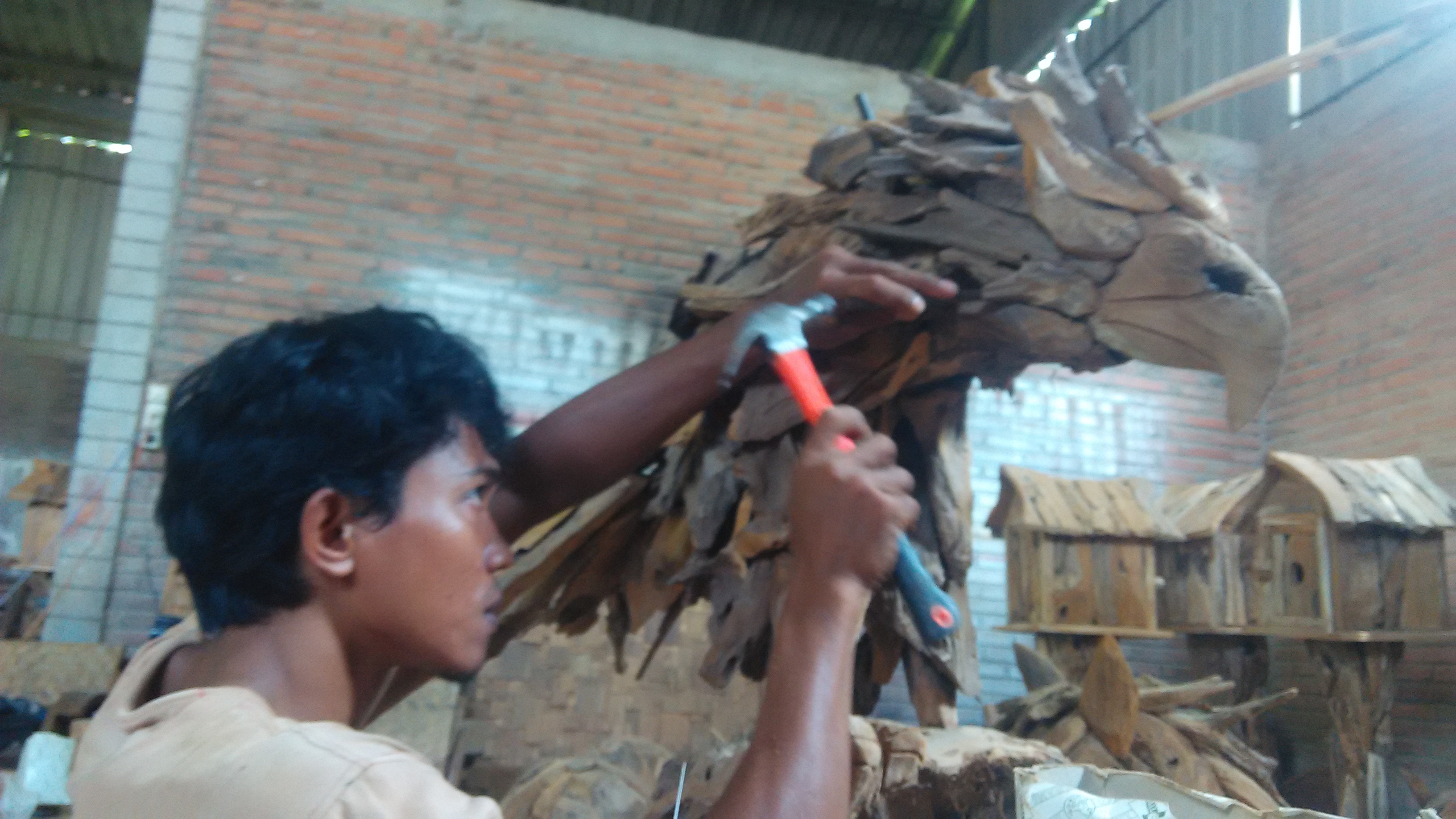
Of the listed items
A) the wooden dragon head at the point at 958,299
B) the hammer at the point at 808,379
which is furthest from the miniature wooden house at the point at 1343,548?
the hammer at the point at 808,379

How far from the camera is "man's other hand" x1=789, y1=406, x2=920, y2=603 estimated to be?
1124mm

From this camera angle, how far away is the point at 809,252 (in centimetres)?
258

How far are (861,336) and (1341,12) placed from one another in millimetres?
2428

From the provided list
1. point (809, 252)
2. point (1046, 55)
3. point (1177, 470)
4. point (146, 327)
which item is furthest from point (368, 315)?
point (1046, 55)

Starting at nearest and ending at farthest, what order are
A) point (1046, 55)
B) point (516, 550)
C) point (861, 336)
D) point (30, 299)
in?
1. point (861, 336)
2. point (516, 550)
3. point (1046, 55)
4. point (30, 299)

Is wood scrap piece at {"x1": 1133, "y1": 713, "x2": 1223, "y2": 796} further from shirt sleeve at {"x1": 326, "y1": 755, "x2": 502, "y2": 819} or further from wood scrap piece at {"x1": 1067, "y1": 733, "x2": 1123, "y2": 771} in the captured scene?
shirt sleeve at {"x1": 326, "y1": 755, "x2": 502, "y2": 819}

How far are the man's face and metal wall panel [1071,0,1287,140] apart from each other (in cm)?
331

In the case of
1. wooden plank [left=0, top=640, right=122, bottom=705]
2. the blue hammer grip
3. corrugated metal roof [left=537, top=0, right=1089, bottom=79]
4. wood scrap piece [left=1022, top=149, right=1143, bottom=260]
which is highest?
corrugated metal roof [left=537, top=0, right=1089, bottom=79]

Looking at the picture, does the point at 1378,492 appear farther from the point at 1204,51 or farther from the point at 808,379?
the point at 808,379

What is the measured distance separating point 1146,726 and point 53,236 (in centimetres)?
1168

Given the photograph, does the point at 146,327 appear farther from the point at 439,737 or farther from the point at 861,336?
the point at 861,336

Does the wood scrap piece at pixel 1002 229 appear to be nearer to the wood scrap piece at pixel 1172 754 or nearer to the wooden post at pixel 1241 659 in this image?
the wood scrap piece at pixel 1172 754

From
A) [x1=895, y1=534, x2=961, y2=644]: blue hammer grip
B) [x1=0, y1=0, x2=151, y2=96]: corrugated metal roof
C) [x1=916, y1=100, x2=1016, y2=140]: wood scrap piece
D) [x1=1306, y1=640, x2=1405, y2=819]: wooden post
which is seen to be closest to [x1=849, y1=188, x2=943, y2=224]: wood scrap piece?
[x1=916, y1=100, x2=1016, y2=140]: wood scrap piece

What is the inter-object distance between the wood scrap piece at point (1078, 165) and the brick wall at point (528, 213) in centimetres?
257
